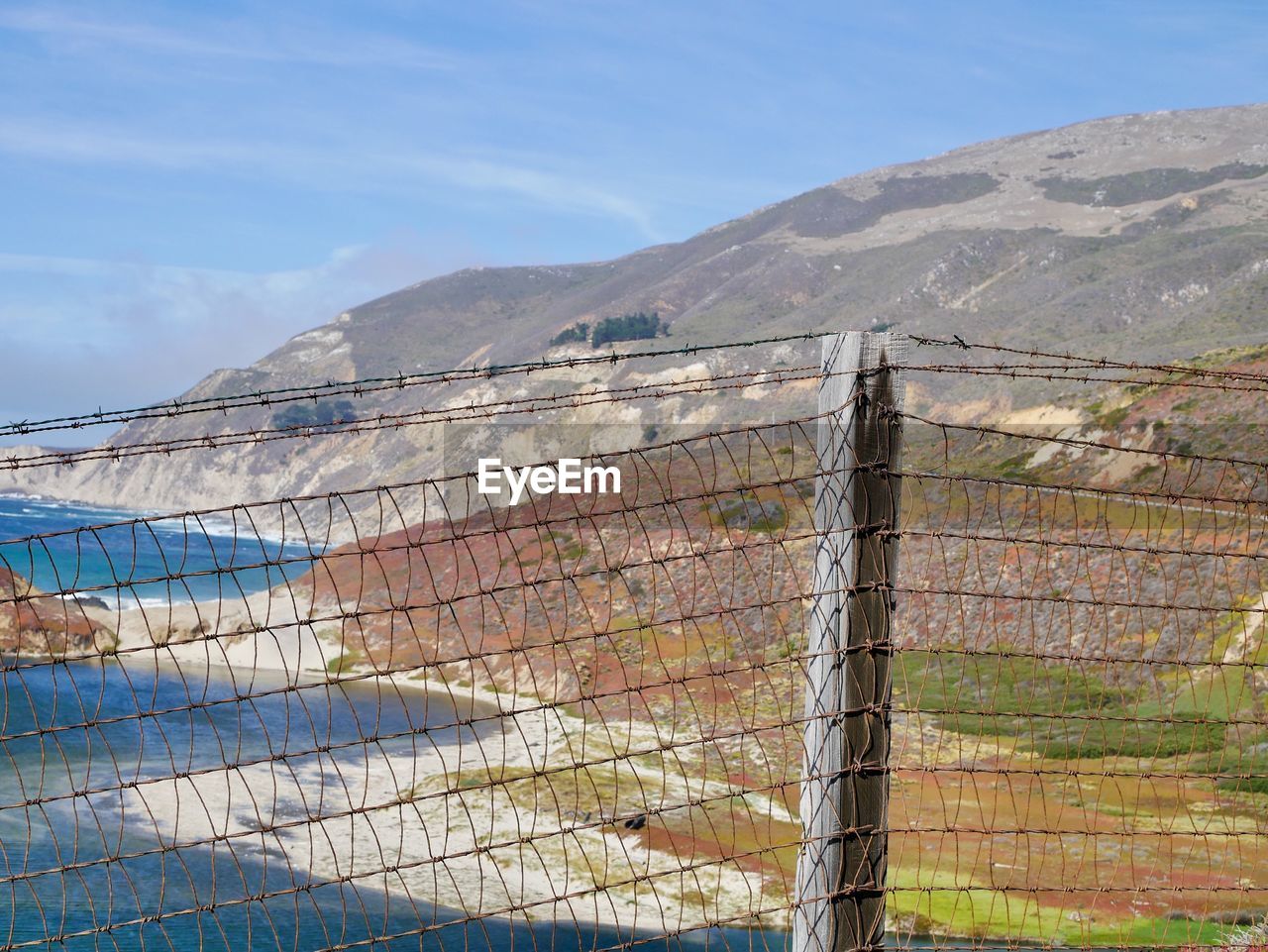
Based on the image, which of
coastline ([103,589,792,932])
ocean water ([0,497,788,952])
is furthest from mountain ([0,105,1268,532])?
coastline ([103,589,792,932])

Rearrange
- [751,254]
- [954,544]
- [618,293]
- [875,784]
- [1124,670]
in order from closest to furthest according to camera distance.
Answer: [875,784] < [1124,670] < [954,544] < [751,254] < [618,293]

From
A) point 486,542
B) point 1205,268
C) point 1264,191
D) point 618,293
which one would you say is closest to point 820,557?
point 486,542

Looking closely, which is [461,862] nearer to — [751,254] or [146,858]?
[146,858]

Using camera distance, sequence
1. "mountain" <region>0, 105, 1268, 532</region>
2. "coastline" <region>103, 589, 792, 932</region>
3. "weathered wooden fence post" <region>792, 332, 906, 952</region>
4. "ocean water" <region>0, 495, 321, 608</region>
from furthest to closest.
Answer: "mountain" <region>0, 105, 1268, 532</region> → "coastline" <region>103, 589, 792, 932</region> → "weathered wooden fence post" <region>792, 332, 906, 952</region> → "ocean water" <region>0, 495, 321, 608</region>

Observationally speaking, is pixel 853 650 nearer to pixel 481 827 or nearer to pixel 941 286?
pixel 481 827

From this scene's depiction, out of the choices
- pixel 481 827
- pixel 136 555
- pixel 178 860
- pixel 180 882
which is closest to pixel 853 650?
pixel 136 555

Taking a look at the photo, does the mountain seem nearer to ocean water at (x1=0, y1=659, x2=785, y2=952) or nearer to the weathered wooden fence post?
ocean water at (x1=0, y1=659, x2=785, y2=952)

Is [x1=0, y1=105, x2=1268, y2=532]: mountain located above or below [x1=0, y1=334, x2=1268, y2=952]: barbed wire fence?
above

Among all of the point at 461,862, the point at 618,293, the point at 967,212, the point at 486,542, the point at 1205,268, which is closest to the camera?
the point at 461,862
